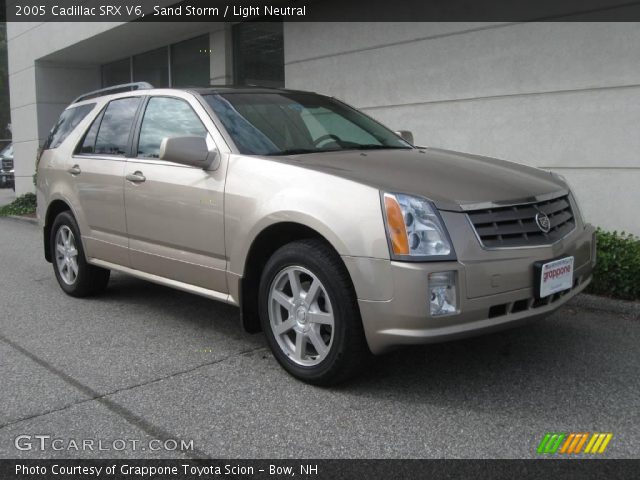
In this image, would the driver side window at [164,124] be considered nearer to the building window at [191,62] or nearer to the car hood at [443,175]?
the car hood at [443,175]

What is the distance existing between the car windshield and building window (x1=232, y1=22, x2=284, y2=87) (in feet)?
18.1

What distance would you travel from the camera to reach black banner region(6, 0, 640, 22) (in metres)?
6.78

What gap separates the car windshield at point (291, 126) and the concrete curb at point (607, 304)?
200cm

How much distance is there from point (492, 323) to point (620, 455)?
32.7 inches

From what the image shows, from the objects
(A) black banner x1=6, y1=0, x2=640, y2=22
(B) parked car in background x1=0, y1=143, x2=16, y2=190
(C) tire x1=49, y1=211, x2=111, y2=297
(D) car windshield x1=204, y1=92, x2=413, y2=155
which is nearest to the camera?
(D) car windshield x1=204, y1=92, x2=413, y2=155

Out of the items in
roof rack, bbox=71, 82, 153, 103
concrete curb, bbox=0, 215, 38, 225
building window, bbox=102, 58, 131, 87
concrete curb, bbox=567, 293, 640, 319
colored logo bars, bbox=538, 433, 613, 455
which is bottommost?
colored logo bars, bbox=538, 433, 613, 455

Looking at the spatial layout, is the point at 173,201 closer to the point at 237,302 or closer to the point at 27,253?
the point at 237,302

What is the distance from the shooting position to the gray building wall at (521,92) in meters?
6.57

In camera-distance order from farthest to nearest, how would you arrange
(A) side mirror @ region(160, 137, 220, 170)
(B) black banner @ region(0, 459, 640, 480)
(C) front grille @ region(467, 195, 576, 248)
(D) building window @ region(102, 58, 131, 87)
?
(D) building window @ region(102, 58, 131, 87) → (A) side mirror @ region(160, 137, 220, 170) → (C) front grille @ region(467, 195, 576, 248) → (B) black banner @ region(0, 459, 640, 480)

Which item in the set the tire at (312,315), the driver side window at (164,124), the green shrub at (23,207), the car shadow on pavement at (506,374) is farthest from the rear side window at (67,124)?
the green shrub at (23,207)

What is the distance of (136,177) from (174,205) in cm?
56

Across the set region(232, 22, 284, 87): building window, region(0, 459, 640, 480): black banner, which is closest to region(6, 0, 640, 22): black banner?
region(232, 22, 284, 87): building window

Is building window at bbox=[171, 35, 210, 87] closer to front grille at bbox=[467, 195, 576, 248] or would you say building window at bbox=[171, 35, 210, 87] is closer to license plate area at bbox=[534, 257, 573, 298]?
front grille at bbox=[467, 195, 576, 248]

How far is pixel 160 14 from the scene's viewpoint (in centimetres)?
1116
